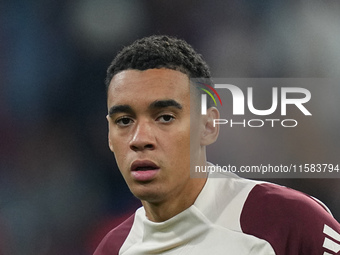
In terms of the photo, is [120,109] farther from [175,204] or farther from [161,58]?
[175,204]

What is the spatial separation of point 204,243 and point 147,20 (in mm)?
1322

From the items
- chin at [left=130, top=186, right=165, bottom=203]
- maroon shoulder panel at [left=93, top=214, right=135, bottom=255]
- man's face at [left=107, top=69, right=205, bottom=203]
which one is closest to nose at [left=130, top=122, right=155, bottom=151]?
man's face at [left=107, top=69, right=205, bottom=203]

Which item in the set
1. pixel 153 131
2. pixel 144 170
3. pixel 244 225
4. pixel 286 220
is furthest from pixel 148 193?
pixel 286 220

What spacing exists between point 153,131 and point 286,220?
0.46 m

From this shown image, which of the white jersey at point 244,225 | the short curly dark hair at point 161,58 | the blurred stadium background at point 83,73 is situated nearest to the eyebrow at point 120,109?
the short curly dark hair at point 161,58

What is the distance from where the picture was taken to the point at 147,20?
2.55 meters

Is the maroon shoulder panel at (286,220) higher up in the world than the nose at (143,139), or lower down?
lower down

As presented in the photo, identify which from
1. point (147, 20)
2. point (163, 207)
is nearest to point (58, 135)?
point (147, 20)

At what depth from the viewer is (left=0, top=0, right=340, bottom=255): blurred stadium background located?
251 cm

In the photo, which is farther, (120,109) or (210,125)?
(210,125)

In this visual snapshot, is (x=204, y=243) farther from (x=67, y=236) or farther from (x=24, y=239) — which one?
(x=24, y=239)

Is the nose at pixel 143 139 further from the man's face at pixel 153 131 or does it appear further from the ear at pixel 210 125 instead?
the ear at pixel 210 125

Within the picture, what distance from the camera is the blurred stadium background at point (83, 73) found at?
251 centimetres

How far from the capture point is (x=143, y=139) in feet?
4.86
